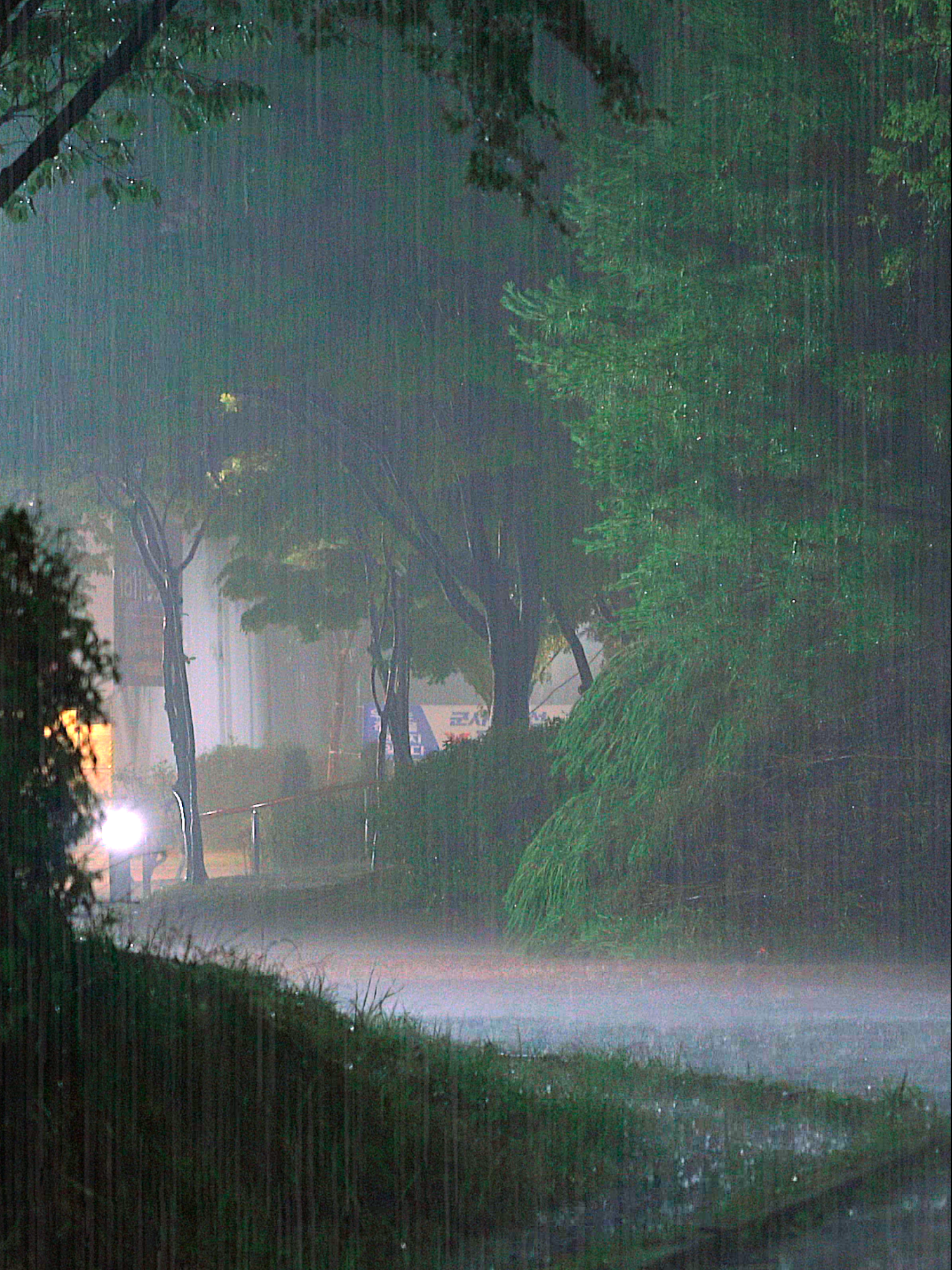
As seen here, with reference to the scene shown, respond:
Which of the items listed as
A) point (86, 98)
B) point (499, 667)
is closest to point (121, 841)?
point (499, 667)

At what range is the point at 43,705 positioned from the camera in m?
4.20

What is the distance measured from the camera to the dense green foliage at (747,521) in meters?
4.58

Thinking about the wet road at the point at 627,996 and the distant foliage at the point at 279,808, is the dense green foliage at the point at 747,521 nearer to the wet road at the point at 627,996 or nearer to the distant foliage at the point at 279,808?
the wet road at the point at 627,996

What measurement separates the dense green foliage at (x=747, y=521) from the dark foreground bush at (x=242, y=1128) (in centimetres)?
70

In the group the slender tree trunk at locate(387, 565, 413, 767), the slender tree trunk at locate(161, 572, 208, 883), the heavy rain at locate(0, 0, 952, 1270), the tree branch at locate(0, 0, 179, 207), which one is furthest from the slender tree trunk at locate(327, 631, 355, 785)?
the tree branch at locate(0, 0, 179, 207)

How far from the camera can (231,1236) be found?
4.24 meters

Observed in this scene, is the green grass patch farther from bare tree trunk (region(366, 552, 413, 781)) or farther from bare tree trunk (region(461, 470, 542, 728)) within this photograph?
bare tree trunk (region(461, 470, 542, 728))

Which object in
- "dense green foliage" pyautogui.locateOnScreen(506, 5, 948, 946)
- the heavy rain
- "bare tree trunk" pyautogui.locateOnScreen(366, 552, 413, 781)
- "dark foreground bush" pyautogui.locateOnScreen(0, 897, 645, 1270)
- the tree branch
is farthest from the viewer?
the tree branch

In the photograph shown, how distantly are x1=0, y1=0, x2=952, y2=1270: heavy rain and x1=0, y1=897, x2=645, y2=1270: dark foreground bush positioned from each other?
15 mm

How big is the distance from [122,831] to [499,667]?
1.39 meters

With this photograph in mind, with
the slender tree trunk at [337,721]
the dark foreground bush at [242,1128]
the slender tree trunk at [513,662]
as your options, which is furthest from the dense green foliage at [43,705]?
the slender tree trunk at [513,662]

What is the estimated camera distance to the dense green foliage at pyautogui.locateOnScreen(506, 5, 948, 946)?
180 inches

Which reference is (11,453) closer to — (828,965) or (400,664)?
(400,664)

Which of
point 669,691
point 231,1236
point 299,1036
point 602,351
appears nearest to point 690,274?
point 602,351
